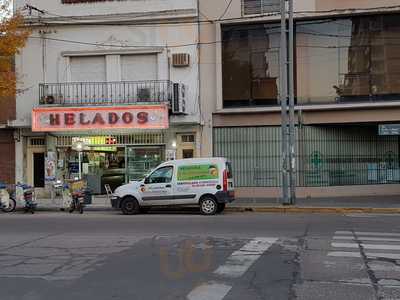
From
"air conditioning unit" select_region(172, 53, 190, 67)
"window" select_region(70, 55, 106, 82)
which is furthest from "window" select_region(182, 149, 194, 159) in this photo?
"window" select_region(70, 55, 106, 82)

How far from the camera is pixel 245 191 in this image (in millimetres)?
24609

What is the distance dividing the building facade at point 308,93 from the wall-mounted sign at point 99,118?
7.67 ft

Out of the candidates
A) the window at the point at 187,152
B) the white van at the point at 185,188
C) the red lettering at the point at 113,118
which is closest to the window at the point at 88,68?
the red lettering at the point at 113,118

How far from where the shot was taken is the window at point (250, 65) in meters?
24.6

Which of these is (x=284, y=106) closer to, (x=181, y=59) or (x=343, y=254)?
(x=181, y=59)

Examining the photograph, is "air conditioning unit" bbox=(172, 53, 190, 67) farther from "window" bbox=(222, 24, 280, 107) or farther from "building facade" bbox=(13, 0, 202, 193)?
"window" bbox=(222, 24, 280, 107)

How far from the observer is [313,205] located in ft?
68.6

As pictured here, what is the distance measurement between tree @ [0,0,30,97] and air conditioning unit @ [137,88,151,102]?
498cm

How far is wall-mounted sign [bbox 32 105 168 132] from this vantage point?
77.3 ft

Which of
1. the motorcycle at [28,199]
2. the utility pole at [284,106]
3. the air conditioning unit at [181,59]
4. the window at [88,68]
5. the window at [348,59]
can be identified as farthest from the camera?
the window at [88,68]

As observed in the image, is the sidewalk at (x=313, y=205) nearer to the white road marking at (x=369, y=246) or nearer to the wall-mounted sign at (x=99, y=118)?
the wall-mounted sign at (x=99, y=118)

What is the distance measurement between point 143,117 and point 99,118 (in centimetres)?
181

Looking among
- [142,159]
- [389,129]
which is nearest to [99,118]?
[142,159]

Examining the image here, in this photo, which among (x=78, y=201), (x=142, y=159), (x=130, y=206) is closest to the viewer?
(x=130, y=206)
